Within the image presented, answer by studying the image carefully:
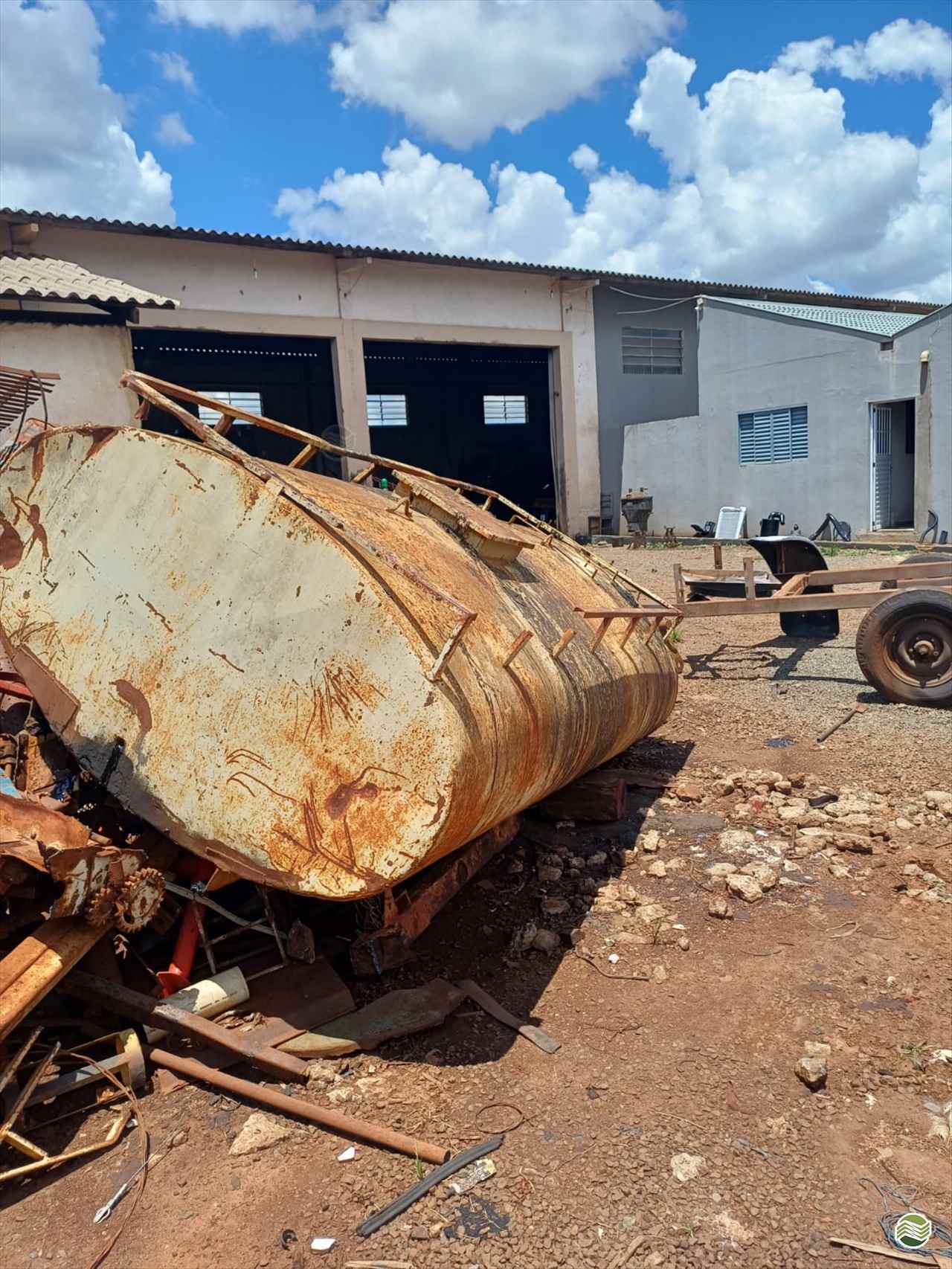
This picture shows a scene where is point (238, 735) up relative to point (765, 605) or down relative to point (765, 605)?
up

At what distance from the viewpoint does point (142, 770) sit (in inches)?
127

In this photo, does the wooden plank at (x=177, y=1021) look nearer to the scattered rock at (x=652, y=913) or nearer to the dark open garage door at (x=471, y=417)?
the scattered rock at (x=652, y=913)

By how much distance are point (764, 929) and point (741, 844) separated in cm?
79

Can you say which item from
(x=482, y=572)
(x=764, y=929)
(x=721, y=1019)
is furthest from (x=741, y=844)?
(x=482, y=572)

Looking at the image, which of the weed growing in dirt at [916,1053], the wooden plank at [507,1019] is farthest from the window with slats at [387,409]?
the weed growing in dirt at [916,1053]

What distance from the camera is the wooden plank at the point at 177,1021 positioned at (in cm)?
277

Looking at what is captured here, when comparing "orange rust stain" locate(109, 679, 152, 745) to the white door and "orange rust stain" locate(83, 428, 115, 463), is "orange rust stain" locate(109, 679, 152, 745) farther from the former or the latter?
the white door

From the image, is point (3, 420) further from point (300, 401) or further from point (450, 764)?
point (300, 401)

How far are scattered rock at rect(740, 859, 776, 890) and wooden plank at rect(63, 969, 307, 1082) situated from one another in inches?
89.4

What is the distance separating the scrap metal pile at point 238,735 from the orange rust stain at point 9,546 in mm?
18

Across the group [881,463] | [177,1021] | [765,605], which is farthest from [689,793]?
[881,463]

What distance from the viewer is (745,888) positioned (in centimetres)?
395

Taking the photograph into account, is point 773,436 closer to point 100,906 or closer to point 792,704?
point 792,704

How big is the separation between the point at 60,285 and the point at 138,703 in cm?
936
